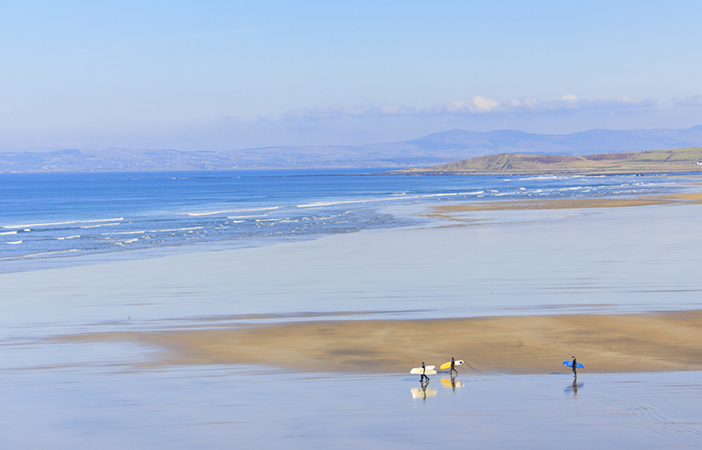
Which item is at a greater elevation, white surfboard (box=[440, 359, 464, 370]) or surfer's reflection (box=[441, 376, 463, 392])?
white surfboard (box=[440, 359, 464, 370])

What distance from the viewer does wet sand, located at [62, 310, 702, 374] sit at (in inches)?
721

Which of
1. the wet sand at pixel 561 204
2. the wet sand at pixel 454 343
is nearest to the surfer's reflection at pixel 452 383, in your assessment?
the wet sand at pixel 454 343

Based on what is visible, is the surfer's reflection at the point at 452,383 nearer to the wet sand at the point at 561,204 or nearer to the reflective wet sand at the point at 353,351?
the reflective wet sand at the point at 353,351

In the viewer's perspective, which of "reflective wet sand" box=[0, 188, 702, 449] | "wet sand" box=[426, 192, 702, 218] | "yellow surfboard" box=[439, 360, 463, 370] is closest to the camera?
"reflective wet sand" box=[0, 188, 702, 449]

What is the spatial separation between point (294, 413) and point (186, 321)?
417 inches

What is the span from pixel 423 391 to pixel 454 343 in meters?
4.69

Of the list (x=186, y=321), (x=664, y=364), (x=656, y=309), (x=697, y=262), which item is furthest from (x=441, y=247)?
(x=664, y=364)

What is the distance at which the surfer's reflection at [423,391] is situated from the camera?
15.6 metres

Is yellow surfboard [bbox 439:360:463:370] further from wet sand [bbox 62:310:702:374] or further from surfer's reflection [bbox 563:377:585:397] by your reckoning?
surfer's reflection [bbox 563:377:585:397]

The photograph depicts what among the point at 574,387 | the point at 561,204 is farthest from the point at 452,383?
the point at 561,204

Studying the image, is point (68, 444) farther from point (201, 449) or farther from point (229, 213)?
point (229, 213)

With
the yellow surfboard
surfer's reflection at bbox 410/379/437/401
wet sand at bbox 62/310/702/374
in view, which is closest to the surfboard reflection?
surfer's reflection at bbox 410/379/437/401

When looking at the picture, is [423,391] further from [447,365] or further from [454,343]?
[454,343]

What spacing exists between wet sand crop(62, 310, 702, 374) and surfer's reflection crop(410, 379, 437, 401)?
170cm
